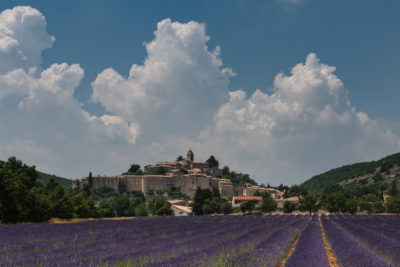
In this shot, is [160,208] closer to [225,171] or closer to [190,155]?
[225,171]

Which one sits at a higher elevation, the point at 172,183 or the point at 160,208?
the point at 172,183

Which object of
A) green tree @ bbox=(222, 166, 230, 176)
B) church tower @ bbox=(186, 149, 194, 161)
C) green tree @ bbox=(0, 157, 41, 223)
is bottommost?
green tree @ bbox=(0, 157, 41, 223)

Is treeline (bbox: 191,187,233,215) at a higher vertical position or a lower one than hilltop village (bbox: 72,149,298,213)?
lower

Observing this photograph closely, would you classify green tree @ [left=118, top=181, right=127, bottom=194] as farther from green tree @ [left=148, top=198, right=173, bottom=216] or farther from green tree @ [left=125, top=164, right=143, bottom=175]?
green tree @ [left=148, top=198, right=173, bottom=216]

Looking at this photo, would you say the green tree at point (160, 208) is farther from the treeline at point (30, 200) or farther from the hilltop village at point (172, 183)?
the hilltop village at point (172, 183)

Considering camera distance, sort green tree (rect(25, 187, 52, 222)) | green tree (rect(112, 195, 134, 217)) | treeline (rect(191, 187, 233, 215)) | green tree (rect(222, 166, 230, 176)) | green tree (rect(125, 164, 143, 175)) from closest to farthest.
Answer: green tree (rect(25, 187, 52, 222))
treeline (rect(191, 187, 233, 215))
green tree (rect(112, 195, 134, 217))
green tree (rect(125, 164, 143, 175))
green tree (rect(222, 166, 230, 176))

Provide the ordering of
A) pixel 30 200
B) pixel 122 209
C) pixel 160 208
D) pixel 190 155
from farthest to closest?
pixel 190 155 → pixel 122 209 → pixel 160 208 → pixel 30 200

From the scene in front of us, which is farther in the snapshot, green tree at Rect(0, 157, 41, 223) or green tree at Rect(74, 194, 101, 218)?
green tree at Rect(74, 194, 101, 218)

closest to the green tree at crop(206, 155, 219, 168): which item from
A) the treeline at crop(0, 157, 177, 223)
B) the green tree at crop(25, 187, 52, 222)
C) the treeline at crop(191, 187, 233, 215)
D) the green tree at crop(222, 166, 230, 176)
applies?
the green tree at crop(222, 166, 230, 176)

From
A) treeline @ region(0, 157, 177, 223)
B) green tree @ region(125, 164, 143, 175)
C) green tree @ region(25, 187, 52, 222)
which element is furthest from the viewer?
green tree @ region(125, 164, 143, 175)

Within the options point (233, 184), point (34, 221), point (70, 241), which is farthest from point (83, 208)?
point (233, 184)

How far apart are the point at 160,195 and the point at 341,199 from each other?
71.1 metres

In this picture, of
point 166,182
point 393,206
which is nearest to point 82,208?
point 393,206

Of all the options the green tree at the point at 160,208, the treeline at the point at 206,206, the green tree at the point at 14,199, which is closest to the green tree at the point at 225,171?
the treeline at the point at 206,206
